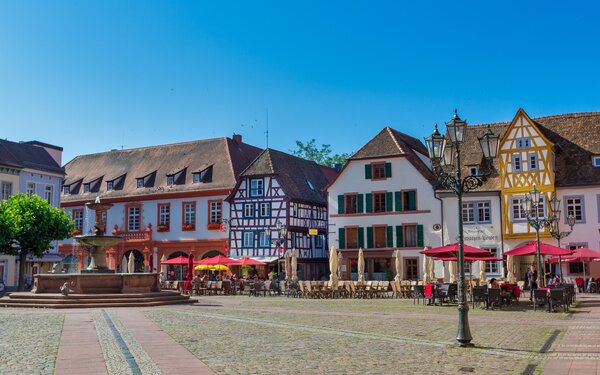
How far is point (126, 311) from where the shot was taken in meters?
22.0

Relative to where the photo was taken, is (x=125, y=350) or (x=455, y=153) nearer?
(x=125, y=350)

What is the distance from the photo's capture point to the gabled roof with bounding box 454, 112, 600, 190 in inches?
1578

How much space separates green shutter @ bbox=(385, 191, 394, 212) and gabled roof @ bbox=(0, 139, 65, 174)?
26339 millimetres

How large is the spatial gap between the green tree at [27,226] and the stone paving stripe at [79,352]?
25.2 m

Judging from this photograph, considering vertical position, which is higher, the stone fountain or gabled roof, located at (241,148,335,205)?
gabled roof, located at (241,148,335,205)

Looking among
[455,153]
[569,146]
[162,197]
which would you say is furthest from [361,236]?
[455,153]

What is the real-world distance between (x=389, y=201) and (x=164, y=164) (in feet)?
69.6

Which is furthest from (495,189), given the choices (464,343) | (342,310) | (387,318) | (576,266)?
(464,343)

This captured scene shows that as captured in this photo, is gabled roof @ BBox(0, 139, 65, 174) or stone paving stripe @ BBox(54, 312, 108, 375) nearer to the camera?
stone paving stripe @ BBox(54, 312, 108, 375)

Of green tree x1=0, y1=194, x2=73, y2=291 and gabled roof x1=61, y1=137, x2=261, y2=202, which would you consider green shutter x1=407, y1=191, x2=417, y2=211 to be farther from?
green tree x1=0, y1=194, x2=73, y2=291

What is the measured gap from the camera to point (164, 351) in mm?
11844

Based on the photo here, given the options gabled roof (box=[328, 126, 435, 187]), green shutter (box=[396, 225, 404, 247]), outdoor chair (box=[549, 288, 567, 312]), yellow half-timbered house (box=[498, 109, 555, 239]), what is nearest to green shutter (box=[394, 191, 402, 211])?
green shutter (box=[396, 225, 404, 247])

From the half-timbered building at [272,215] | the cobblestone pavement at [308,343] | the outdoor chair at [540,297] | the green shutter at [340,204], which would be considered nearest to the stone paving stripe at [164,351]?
the cobblestone pavement at [308,343]

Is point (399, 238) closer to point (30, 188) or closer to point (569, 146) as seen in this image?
point (569, 146)
